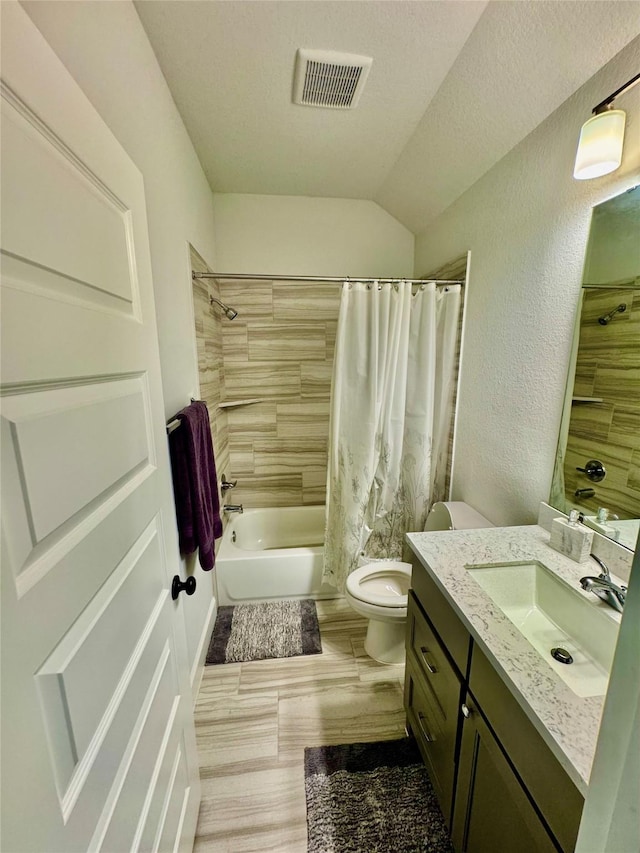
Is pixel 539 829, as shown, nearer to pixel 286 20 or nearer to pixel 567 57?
pixel 567 57

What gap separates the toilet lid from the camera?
1756 millimetres

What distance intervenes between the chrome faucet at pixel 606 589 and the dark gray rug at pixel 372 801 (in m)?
0.98

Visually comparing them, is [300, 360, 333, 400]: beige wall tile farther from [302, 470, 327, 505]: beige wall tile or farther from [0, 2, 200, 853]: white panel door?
[0, 2, 200, 853]: white panel door

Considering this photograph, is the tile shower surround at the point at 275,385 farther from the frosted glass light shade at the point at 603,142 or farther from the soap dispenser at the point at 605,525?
the soap dispenser at the point at 605,525

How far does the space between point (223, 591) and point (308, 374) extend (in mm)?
1616

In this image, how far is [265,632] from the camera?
1929 mm

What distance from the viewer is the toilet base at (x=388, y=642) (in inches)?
67.7

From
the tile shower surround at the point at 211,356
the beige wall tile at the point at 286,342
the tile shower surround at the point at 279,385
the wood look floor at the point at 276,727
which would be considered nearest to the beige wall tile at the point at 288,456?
the tile shower surround at the point at 279,385

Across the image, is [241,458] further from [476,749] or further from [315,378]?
[476,749]

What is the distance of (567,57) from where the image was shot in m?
1.04

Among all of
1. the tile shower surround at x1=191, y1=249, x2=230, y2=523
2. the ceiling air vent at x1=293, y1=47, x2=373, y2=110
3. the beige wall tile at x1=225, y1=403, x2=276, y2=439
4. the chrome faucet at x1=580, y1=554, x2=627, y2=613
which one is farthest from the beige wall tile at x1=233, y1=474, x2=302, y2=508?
the ceiling air vent at x1=293, y1=47, x2=373, y2=110

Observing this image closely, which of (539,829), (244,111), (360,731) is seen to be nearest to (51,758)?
(539,829)

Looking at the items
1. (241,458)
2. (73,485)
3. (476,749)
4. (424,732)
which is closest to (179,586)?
(73,485)

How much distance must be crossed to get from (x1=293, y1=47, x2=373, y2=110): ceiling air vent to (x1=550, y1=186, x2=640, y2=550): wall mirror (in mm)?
1011
